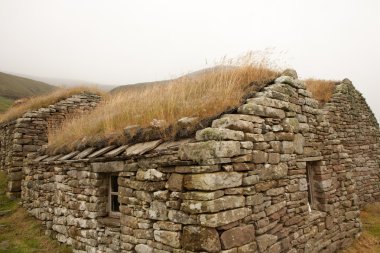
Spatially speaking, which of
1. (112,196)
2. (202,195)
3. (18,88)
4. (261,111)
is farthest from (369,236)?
(18,88)

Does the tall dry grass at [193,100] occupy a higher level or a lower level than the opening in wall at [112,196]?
higher

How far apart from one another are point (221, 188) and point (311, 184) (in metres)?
3.39

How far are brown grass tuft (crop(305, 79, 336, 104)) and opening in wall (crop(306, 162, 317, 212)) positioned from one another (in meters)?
4.98

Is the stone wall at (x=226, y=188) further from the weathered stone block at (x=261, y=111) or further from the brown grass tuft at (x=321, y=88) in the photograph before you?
the brown grass tuft at (x=321, y=88)

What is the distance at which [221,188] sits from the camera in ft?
14.2

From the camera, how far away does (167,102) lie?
646 cm

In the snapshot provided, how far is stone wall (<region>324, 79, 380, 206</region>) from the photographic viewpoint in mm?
11086

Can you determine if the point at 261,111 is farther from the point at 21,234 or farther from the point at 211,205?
the point at 21,234

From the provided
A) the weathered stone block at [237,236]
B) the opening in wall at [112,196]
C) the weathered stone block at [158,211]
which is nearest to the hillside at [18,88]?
the opening in wall at [112,196]

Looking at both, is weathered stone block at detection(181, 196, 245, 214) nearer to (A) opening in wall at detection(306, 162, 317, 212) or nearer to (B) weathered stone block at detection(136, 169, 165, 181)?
(B) weathered stone block at detection(136, 169, 165, 181)

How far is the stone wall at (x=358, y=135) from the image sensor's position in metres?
11.1

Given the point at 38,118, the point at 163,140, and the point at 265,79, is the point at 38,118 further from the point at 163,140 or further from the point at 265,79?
the point at 265,79

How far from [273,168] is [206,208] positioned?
1688mm

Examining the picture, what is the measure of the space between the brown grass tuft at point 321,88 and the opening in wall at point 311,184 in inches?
196
